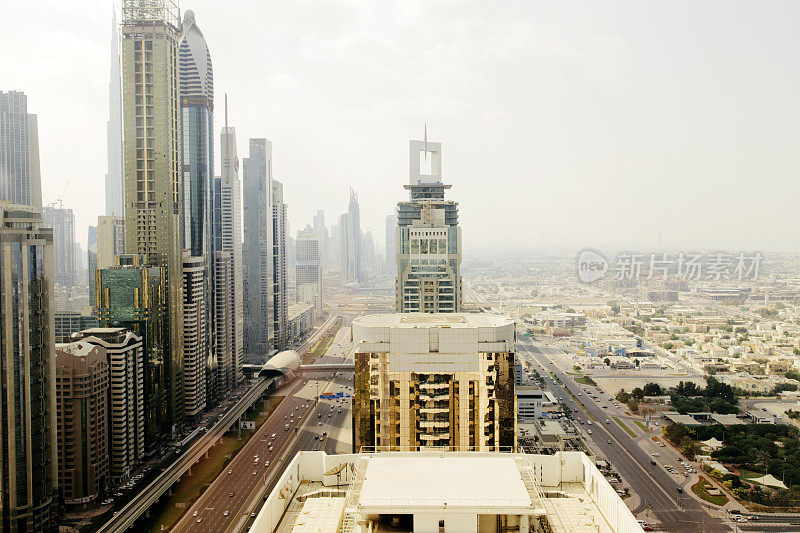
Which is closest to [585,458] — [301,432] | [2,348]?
[2,348]

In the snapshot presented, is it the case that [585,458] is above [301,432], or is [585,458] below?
above

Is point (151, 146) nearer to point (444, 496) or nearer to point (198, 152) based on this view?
point (198, 152)

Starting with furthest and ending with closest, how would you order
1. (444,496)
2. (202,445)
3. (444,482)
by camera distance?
1. (202,445)
2. (444,482)
3. (444,496)

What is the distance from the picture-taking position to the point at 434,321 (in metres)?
5.06

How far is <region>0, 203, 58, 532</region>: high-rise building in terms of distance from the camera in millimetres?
6094

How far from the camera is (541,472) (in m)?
2.83

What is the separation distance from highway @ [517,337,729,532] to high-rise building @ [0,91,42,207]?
928cm

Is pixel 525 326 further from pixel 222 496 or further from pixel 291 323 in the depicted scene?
pixel 222 496

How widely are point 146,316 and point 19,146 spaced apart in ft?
10.3

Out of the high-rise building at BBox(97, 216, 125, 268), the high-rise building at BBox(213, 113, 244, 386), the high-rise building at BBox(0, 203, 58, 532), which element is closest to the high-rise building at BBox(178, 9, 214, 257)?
the high-rise building at BBox(213, 113, 244, 386)

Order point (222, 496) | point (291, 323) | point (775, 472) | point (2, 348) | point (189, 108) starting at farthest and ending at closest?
point (291, 323), point (189, 108), point (775, 472), point (222, 496), point (2, 348)

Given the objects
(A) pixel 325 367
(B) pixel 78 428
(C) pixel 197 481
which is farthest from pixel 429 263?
(A) pixel 325 367

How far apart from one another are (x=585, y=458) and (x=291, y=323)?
56.2ft

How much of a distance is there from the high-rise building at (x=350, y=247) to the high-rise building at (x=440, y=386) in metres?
16.9
